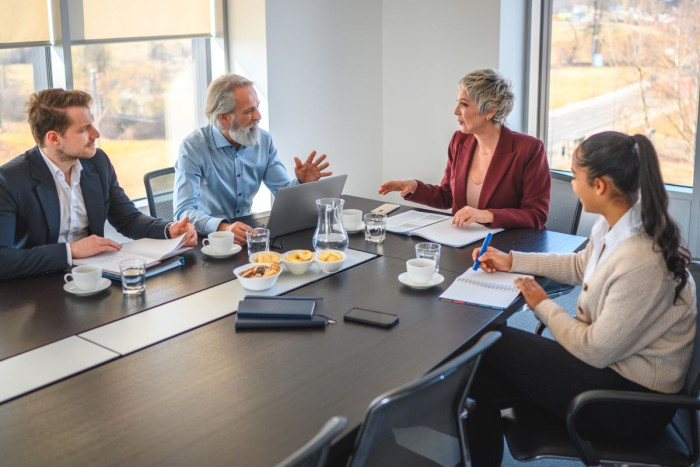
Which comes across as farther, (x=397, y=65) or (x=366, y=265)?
(x=397, y=65)

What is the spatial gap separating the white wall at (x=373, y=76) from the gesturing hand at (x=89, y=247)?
2.15 m

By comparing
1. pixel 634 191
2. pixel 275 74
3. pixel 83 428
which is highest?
pixel 275 74

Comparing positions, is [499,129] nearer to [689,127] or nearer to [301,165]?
[301,165]

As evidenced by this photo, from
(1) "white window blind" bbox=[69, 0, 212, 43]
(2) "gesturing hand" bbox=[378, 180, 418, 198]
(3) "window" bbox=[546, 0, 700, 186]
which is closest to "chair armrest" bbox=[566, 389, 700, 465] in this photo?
(2) "gesturing hand" bbox=[378, 180, 418, 198]

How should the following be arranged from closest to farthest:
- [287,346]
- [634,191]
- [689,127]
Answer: [287,346], [634,191], [689,127]

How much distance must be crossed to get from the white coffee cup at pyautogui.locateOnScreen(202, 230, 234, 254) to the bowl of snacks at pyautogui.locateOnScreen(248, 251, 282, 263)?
7.7 inches

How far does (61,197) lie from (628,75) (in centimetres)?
334

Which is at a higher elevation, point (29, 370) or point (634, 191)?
point (634, 191)

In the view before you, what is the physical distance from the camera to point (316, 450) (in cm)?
111

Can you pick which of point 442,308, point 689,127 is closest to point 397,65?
point 689,127

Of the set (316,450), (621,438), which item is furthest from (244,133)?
(316,450)

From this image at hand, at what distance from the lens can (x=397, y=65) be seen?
4.93 metres

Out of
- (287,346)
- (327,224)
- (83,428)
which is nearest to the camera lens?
(83,428)

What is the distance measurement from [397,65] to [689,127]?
1877 millimetres
